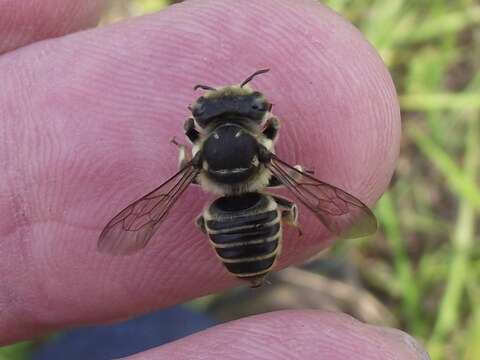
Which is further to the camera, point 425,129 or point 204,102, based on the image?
point 425,129

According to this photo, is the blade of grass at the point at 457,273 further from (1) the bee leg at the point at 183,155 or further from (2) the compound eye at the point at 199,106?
(2) the compound eye at the point at 199,106


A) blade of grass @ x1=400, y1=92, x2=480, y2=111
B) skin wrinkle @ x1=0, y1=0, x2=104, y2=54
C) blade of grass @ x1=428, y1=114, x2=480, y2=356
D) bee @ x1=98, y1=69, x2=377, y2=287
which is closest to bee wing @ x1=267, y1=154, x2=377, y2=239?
bee @ x1=98, y1=69, x2=377, y2=287

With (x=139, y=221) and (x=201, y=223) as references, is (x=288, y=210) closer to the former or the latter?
(x=201, y=223)

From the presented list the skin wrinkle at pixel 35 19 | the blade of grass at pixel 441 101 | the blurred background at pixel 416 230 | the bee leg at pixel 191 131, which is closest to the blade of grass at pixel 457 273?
the blurred background at pixel 416 230

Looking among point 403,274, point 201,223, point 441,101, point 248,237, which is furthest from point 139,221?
point 441,101

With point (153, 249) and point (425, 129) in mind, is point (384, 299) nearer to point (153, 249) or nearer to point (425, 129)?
Result: point (425, 129)

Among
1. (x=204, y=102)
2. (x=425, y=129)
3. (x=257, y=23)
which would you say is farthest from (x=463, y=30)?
(x=204, y=102)
